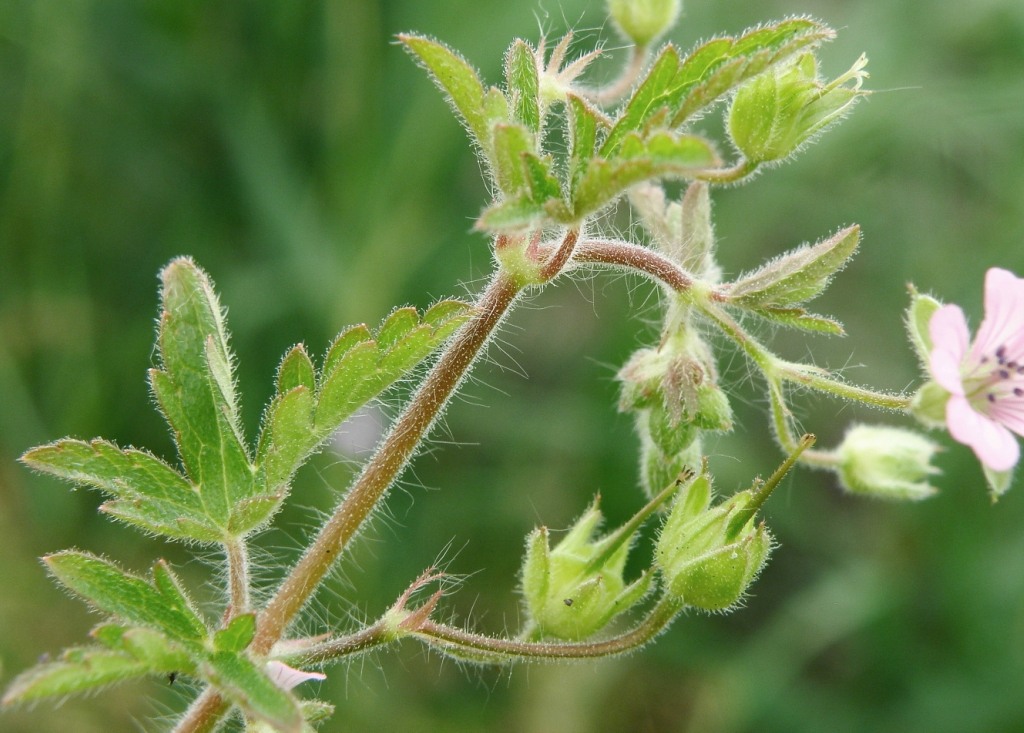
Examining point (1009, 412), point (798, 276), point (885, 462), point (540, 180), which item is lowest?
point (885, 462)

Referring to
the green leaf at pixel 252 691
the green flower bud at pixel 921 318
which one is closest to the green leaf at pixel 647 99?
the green flower bud at pixel 921 318

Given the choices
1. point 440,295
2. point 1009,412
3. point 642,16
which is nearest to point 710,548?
point 1009,412

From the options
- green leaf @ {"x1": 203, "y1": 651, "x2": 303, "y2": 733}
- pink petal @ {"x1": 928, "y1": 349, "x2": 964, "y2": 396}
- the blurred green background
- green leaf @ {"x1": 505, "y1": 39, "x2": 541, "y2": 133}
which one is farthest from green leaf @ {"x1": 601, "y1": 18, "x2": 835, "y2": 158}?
the blurred green background

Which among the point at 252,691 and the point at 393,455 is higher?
the point at 393,455

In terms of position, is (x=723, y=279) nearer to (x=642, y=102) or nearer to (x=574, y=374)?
(x=574, y=374)

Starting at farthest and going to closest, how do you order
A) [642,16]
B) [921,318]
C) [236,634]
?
[642,16], [921,318], [236,634]

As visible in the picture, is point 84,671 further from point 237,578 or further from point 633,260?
point 633,260
